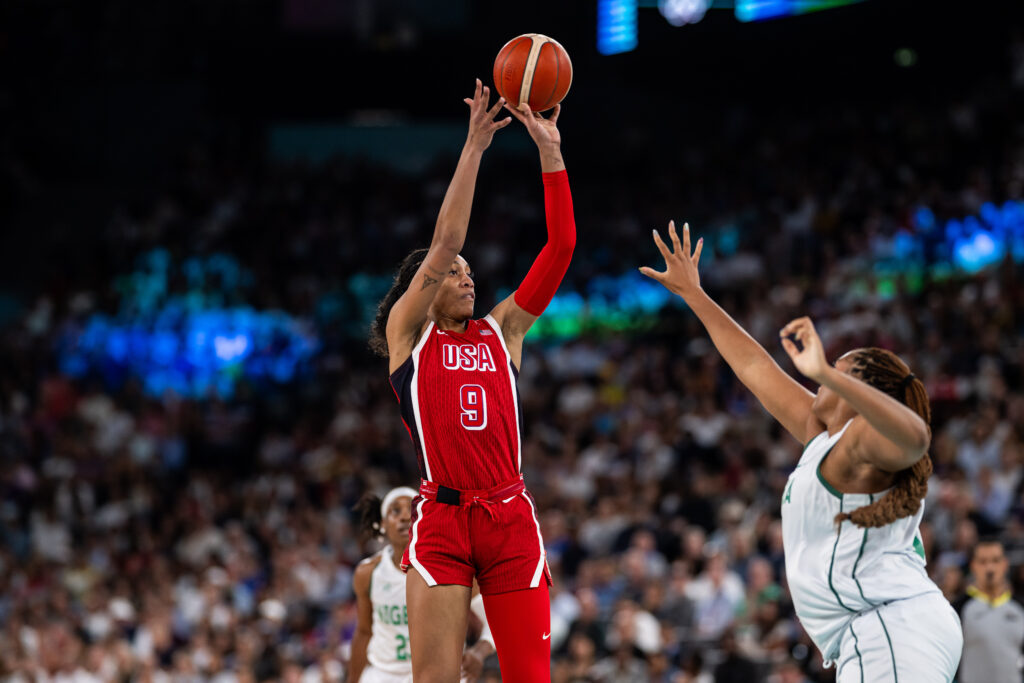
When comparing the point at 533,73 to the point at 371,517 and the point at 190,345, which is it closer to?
the point at 371,517

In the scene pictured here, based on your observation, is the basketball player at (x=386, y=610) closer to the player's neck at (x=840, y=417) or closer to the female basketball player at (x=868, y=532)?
the female basketball player at (x=868, y=532)

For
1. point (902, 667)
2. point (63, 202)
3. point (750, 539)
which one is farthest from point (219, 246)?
point (902, 667)

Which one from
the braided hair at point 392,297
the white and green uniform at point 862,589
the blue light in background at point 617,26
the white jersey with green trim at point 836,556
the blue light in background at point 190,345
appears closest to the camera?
the white and green uniform at point 862,589

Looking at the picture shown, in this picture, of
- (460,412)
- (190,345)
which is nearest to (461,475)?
(460,412)

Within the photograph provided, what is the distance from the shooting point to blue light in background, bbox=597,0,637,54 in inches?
783

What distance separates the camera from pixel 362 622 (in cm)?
669

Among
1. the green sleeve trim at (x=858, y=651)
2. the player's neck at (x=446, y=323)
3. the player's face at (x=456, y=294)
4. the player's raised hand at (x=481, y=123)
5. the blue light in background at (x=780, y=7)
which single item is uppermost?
the blue light in background at (x=780, y=7)

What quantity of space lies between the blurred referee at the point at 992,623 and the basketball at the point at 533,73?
4.27 m

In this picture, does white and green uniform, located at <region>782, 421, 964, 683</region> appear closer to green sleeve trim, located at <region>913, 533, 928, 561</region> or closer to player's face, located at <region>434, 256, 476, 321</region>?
green sleeve trim, located at <region>913, 533, 928, 561</region>

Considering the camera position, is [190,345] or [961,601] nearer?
[961,601]

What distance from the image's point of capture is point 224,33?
23.7 meters

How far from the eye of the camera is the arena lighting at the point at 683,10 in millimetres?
19078

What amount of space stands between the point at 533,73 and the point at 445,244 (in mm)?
990

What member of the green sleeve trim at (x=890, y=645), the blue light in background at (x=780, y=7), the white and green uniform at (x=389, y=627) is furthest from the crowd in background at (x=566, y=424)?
the green sleeve trim at (x=890, y=645)
